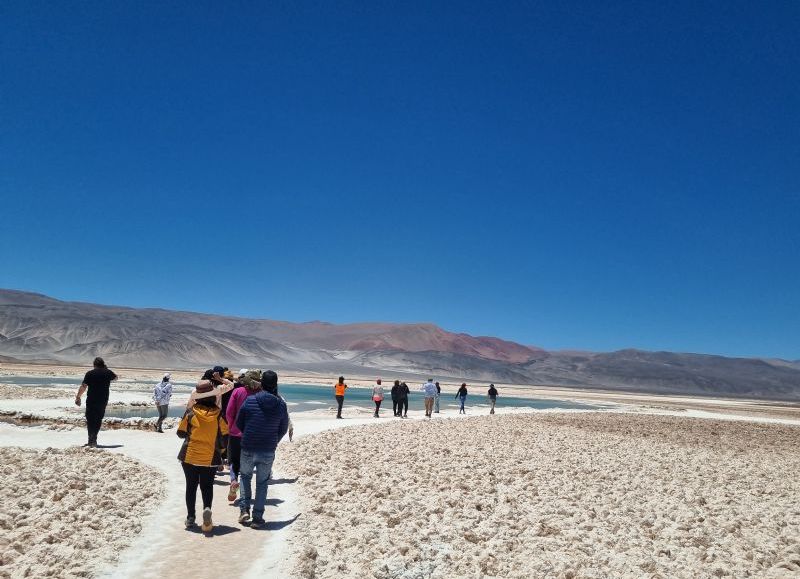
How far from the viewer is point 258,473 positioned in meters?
7.59

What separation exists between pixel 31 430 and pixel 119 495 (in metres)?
9.67

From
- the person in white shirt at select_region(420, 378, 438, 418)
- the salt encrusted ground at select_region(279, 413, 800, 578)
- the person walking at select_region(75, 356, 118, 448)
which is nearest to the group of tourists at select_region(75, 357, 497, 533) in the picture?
the salt encrusted ground at select_region(279, 413, 800, 578)

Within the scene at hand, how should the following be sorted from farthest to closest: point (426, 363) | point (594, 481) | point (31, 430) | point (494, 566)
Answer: point (426, 363), point (31, 430), point (594, 481), point (494, 566)

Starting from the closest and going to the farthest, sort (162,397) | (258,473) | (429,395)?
(258,473), (162,397), (429,395)

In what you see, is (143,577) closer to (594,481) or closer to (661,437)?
(594,481)

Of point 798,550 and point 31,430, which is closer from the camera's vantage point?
point 798,550

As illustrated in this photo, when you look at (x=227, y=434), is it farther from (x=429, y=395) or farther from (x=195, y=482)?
(x=429, y=395)

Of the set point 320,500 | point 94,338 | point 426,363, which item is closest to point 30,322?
point 94,338

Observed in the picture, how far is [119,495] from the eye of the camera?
830 centimetres

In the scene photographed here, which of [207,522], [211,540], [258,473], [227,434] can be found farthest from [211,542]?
[227,434]

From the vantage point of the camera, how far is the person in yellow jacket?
279 inches

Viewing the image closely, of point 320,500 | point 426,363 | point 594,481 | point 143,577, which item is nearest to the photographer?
point 143,577

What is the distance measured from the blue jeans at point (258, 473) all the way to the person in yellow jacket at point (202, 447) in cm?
42

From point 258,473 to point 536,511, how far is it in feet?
12.7
